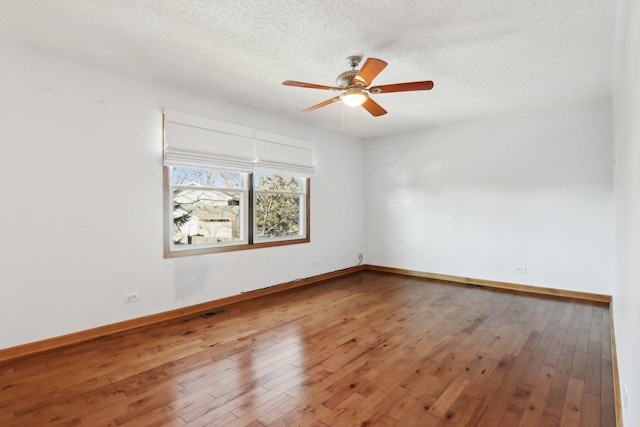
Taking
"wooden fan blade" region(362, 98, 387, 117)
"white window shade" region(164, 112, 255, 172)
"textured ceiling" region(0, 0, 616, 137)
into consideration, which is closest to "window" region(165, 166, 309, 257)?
"white window shade" region(164, 112, 255, 172)

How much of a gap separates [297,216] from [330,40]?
10.2ft

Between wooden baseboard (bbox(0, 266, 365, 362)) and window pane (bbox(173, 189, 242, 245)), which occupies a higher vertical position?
window pane (bbox(173, 189, 242, 245))

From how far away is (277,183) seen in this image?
198 inches

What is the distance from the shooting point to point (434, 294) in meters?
4.63

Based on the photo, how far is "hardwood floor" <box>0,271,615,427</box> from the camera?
1938 mm

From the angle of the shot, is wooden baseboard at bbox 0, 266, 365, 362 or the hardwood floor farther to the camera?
wooden baseboard at bbox 0, 266, 365, 362

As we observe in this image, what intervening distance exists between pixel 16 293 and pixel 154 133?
195 centimetres

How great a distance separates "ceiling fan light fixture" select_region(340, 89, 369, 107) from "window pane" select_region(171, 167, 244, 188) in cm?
206

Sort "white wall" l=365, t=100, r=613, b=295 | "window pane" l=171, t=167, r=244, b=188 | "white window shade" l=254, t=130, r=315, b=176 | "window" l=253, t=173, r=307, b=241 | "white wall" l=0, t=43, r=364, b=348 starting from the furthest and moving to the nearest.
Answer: "window" l=253, t=173, r=307, b=241, "white window shade" l=254, t=130, r=315, b=176, "white wall" l=365, t=100, r=613, b=295, "window pane" l=171, t=167, r=244, b=188, "white wall" l=0, t=43, r=364, b=348

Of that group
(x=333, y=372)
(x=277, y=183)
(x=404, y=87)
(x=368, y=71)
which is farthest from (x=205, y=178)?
(x=333, y=372)

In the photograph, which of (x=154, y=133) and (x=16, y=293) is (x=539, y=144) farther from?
(x=16, y=293)

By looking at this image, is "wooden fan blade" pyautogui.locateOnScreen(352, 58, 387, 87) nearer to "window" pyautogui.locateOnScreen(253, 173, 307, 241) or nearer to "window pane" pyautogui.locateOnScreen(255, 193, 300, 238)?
"window" pyautogui.locateOnScreen(253, 173, 307, 241)

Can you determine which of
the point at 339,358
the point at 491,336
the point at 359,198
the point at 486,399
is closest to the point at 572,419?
the point at 486,399

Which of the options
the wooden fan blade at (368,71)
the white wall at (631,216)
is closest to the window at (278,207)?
the wooden fan blade at (368,71)
